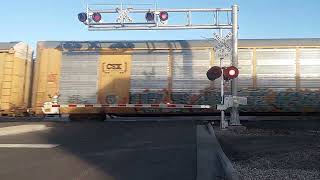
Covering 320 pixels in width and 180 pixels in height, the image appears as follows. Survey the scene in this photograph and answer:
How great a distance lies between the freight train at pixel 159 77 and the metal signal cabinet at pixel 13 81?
6 centimetres

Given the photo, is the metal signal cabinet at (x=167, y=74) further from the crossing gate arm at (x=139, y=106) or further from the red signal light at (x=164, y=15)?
the red signal light at (x=164, y=15)

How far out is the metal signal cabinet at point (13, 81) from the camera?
74.1 feet

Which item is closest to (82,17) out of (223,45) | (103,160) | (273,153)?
(223,45)

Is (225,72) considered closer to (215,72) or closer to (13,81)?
(215,72)

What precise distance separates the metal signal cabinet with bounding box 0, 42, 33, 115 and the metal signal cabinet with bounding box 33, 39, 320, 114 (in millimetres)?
877

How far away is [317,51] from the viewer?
71.4 feet

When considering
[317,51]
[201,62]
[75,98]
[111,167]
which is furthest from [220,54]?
[111,167]

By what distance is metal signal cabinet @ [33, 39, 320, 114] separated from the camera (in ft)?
70.7

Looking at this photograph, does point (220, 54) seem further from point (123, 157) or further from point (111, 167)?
point (111, 167)

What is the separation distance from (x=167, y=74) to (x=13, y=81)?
7796 mm

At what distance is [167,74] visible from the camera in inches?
876

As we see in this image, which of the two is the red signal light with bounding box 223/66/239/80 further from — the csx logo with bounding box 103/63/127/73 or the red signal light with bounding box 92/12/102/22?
the csx logo with bounding box 103/63/127/73

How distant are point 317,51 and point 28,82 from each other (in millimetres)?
14812

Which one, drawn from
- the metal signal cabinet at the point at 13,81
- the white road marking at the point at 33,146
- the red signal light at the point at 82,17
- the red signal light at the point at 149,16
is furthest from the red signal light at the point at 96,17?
the white road marking at the point at 33,146
